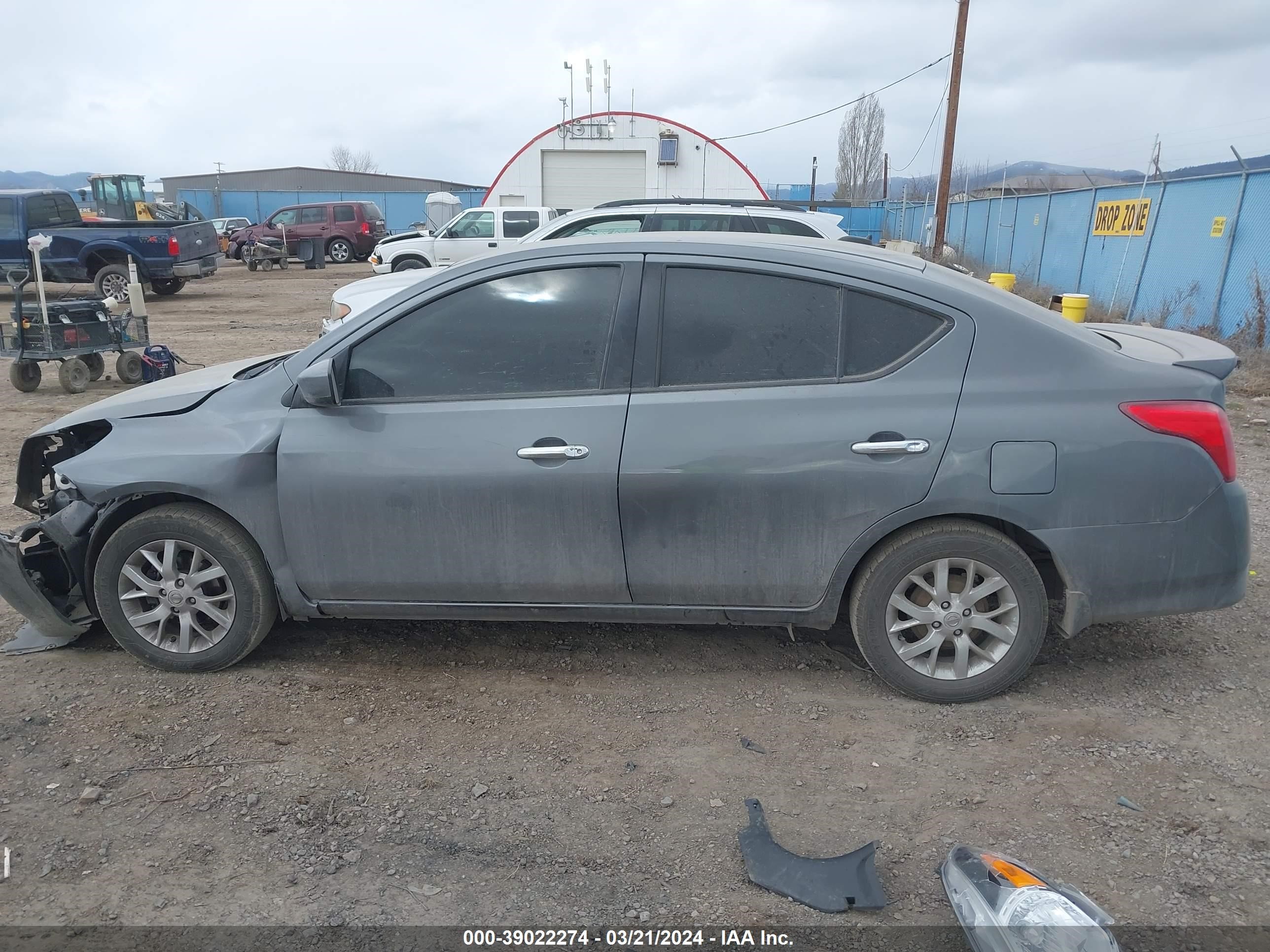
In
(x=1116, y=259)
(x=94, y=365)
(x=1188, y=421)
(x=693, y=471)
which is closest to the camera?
(x=1188, y=421)

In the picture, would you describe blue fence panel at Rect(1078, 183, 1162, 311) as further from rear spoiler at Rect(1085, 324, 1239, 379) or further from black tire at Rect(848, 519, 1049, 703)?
black tire at Rect(848, 519, 1049, 703)

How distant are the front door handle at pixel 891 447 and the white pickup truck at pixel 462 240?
18.5 m

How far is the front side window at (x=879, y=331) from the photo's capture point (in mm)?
3582

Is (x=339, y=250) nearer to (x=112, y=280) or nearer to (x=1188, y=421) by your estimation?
(x=112, y=280)

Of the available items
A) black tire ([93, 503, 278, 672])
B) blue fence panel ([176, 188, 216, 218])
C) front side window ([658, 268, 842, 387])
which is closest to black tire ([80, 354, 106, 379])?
black tire ([93, 503, 278, 672])

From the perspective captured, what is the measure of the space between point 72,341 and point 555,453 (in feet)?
29.3

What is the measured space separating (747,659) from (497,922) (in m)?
1.78

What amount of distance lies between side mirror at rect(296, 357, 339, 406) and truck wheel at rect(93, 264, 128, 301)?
1737cm

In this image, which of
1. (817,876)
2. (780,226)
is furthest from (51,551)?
(780,226)

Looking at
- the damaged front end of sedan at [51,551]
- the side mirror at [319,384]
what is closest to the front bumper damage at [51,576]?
the damaged front end of sedan at [51,551]

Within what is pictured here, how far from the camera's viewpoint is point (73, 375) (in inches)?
415

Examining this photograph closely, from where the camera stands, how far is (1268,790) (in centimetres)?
316

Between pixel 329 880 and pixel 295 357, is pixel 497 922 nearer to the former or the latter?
pixel 329 880

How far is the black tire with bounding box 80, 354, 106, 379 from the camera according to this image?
10742mm
